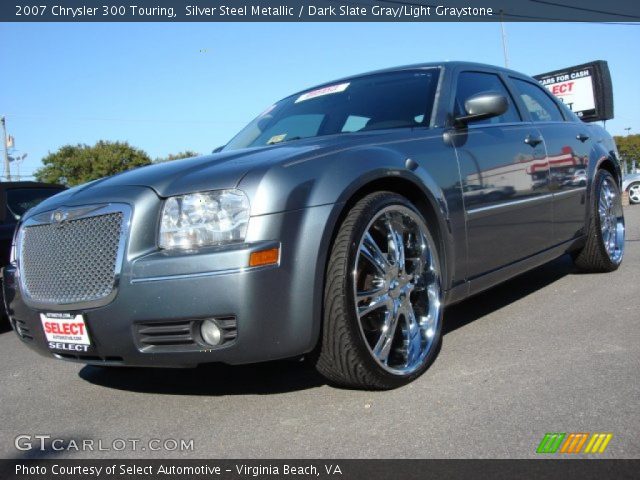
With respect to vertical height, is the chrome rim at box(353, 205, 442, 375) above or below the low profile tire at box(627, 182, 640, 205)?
above

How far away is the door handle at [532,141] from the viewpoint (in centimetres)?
399

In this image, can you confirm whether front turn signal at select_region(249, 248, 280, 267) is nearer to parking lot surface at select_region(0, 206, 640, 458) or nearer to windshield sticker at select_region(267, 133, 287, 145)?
parking lot surface at select_region(0, 206, 640, 458)

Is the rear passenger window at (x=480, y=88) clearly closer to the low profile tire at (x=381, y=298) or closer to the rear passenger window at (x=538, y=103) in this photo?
the rear passenger window at (x=538, y=103)

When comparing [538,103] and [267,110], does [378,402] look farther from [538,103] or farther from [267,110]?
[538,103]

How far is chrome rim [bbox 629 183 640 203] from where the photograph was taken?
52.7 ft

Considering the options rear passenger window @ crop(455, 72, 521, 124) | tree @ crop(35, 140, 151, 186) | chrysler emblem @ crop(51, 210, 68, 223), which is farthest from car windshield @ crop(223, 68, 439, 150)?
tree @ crop(35, 140, 151, 186)

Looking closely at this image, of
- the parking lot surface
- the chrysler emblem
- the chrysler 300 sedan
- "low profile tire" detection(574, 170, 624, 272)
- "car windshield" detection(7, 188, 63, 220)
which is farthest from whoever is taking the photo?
"car windshield" detection(7, 188, 63, 220)

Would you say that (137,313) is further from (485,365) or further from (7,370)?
(7,370)

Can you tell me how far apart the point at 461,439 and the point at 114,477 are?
122 centimetres

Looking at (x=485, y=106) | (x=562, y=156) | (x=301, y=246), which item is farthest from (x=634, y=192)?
(x=301, y=246)

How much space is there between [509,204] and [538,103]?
59.9 inches

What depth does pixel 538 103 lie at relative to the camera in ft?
15.6

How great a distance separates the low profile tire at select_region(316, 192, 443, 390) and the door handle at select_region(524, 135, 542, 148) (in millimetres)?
1357

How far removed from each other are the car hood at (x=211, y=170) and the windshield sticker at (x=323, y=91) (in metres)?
1.11
